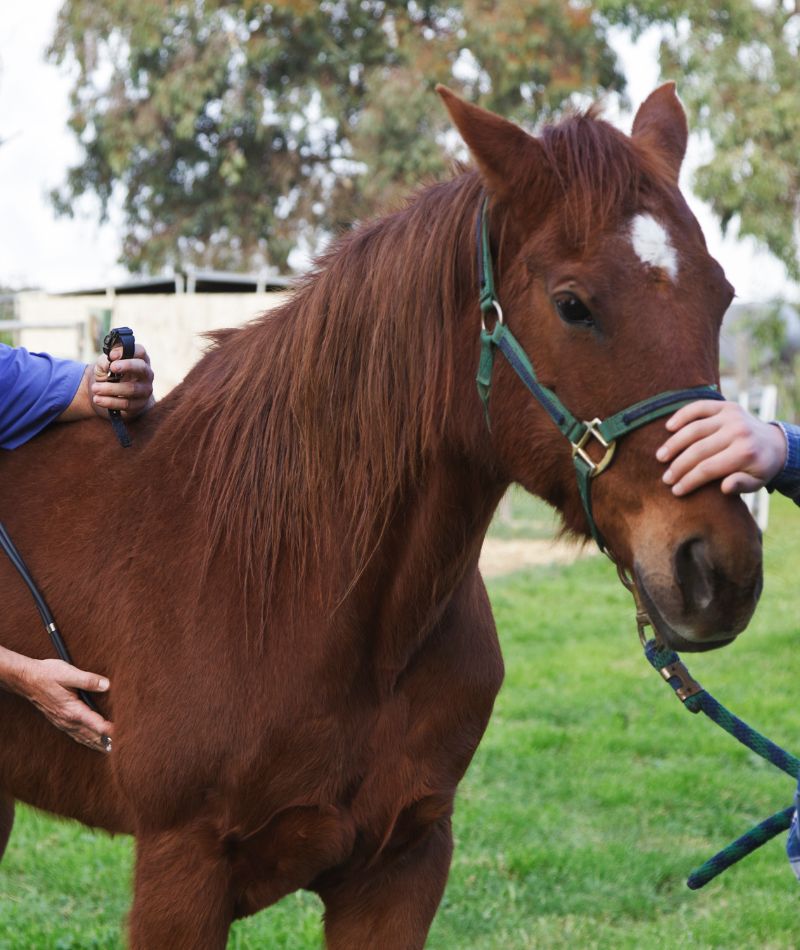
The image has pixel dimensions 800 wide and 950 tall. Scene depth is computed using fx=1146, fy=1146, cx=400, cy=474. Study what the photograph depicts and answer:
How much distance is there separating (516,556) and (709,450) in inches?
376

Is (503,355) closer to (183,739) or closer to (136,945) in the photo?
(183,739)

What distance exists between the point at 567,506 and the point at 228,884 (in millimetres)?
990

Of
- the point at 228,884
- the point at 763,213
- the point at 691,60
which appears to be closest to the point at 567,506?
the point at 228,884

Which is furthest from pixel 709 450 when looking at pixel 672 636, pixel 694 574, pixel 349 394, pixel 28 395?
pixel 28 395

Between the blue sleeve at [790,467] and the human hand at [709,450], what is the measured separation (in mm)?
250

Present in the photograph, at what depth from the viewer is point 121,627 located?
2.35 m

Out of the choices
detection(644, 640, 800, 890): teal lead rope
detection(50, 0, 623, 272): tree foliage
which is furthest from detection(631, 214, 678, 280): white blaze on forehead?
detection(50, 0, 623, 272): tree foliage

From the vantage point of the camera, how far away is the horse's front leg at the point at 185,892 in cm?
218

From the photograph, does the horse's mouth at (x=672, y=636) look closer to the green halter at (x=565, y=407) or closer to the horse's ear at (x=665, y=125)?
the green halter at (x=565, y=407)

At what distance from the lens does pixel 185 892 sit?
2184 millimetres

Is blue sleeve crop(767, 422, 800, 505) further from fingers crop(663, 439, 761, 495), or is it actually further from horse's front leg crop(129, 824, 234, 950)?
horse's front leg crop(129, 824, 234, 950)

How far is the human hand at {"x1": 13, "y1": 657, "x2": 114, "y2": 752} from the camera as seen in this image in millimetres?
2318

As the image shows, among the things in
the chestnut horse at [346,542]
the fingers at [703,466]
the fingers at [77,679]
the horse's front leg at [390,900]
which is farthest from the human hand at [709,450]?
the fingers at [77,679]

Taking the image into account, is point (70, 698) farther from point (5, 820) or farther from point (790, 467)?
point (790, 467)
